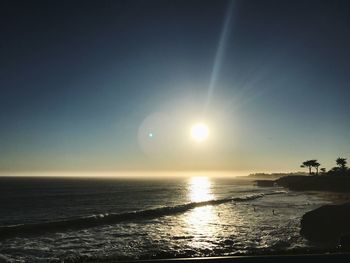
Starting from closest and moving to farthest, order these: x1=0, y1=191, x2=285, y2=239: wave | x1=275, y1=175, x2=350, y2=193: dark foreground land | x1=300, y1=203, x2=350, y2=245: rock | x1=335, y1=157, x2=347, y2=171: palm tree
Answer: x1=300, y1=203, x2=350, y2=245: rock
x1=0, y1=191, x2=285, y2=239: wave
x1=275, y1=175, x2=350, y2=193: dark foreground land
x1=335, y1=157, x2=347, y2=171: palm tree

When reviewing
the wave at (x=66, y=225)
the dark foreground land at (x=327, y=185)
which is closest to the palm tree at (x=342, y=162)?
the dark foreground land at (x=327, y=185)

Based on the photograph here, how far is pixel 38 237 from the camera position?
1444 inches

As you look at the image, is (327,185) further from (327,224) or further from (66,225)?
(66,225)

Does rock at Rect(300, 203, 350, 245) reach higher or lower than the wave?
higher

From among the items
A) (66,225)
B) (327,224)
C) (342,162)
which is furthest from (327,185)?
(66,225)

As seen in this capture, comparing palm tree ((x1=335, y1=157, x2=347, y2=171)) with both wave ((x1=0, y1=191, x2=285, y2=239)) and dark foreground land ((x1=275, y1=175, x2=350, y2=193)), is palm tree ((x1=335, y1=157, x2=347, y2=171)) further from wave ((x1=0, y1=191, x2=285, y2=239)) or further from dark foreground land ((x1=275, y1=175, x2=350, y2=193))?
wave ((x1=0, y1=191, x2=285, y2=239))

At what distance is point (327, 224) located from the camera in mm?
34031

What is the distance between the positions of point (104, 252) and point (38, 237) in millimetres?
→ 12106

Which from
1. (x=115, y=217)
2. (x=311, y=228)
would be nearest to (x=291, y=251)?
(x=311, y=228)

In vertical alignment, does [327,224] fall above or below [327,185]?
below

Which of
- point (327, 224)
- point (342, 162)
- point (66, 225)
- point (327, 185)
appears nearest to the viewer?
point (327, 224)

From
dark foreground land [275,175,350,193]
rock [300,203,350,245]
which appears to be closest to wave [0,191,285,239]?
rock [300,203,350,245]

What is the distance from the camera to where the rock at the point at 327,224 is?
31.3 meters

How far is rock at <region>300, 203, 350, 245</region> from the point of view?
3133cm
